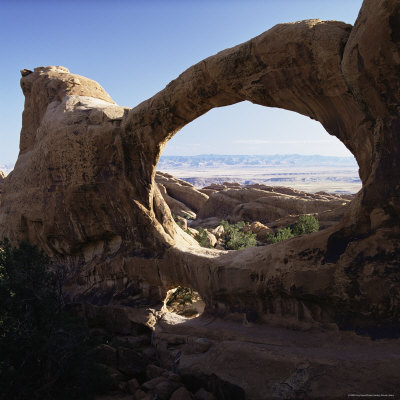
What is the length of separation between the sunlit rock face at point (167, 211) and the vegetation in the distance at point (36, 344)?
3094 mm

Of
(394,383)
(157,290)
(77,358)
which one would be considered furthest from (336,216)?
(77,358)

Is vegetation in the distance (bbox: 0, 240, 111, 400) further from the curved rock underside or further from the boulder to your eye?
the curved rock underside

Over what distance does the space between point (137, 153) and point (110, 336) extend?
189 inches

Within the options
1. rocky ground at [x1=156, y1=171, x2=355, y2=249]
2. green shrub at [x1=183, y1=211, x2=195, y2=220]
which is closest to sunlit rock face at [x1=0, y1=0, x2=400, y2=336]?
rocky ground at [x1=156, y1=171, x2=355, y2=249]

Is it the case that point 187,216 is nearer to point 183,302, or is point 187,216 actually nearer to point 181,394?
point 183,302

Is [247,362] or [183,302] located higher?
[247,362]

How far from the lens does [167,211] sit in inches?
394

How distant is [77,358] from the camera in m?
5.53

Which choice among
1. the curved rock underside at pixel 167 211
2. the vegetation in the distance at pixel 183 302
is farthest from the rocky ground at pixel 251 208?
the curved rock underside at pixel 167 211

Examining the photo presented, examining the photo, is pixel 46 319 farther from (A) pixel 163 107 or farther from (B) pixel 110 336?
(A) pixel 163 107

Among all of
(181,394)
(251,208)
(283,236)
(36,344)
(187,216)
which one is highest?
(36,344)

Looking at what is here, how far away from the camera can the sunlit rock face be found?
16.8ft

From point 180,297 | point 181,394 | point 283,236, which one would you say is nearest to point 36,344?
point 181,394

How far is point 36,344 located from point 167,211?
531cm
